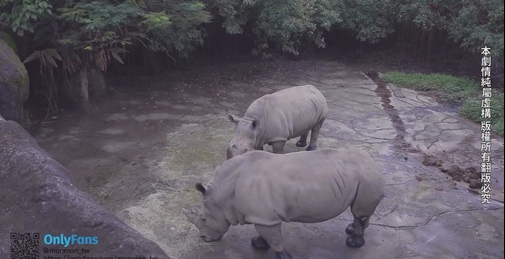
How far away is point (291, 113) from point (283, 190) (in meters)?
2.86

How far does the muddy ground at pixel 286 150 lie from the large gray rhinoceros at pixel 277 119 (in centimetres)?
98

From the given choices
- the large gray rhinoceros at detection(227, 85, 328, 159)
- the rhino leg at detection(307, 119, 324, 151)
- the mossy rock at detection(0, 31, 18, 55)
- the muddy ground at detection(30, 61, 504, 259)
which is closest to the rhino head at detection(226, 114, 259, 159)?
the large gray rhinoceros at detection(227, 85, 328, 159)

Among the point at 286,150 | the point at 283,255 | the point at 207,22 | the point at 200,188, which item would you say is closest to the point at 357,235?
the point at 283,255

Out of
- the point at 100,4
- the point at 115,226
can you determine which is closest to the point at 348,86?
the point at 100,4

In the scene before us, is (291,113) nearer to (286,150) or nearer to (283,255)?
(286,150)

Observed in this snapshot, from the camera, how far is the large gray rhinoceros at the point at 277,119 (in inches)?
279

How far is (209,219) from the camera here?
18.2 ft

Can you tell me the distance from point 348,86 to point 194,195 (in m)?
7.41

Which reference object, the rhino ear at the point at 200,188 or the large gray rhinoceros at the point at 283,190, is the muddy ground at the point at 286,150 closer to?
the large gray rhinoceros at the point at 283,190

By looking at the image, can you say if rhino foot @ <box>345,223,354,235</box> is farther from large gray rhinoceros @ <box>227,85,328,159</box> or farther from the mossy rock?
the mossy rock

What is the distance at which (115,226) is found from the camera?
4371mm

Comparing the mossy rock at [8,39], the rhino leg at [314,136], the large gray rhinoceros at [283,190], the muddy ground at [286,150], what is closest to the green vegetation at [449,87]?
the muddy ground at [286,150]

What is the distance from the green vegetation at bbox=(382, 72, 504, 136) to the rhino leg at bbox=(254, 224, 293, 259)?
680 centimetres

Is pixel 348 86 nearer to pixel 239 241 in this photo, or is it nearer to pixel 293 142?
pixel 293 142
